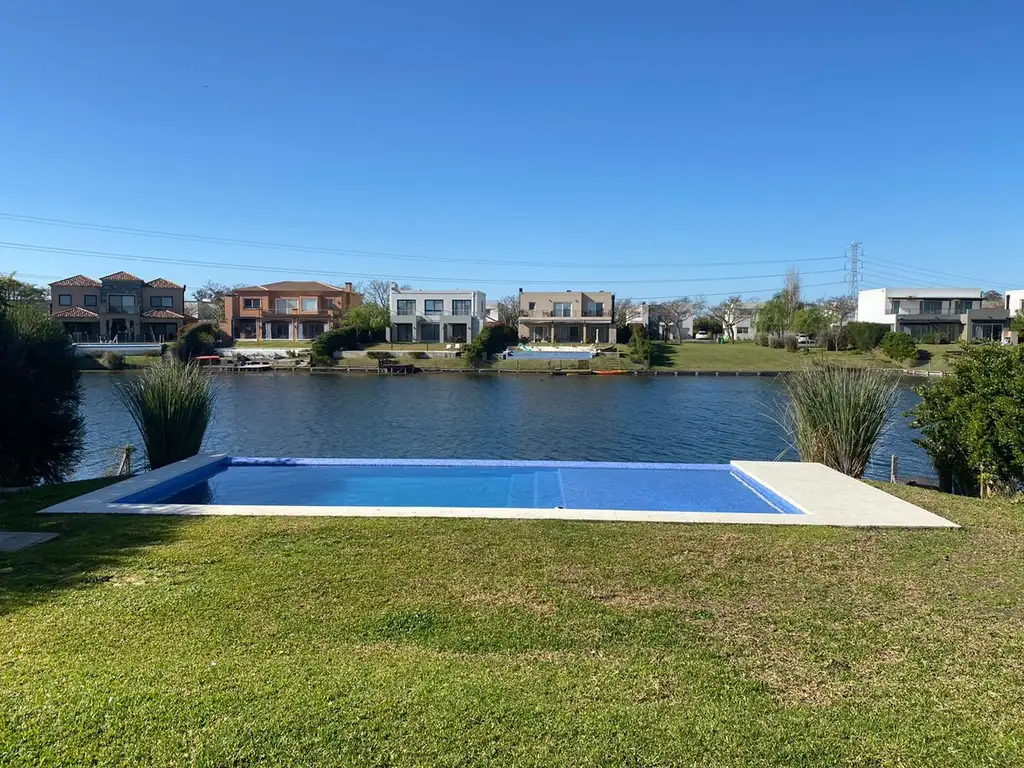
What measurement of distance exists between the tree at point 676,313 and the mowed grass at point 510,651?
7859 cm

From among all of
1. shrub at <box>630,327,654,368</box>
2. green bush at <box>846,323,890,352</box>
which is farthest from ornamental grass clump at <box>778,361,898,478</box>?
green bush at <box>846,323,890,352</box>

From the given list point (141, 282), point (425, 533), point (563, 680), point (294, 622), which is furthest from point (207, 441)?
point (141, 282)

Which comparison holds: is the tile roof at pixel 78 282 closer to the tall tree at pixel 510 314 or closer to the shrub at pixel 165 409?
the tall tree at pixel 510 314

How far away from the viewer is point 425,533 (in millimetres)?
5906

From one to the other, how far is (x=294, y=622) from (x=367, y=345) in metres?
59.5

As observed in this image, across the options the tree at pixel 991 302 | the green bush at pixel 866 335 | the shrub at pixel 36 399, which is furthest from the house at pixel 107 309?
the tree at pixel 991 302

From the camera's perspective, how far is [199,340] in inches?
2287

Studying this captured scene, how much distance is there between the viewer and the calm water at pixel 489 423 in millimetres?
18094

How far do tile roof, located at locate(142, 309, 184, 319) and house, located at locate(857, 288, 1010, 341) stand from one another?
66.0 meters

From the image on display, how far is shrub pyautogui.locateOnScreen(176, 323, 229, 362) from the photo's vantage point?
55831 mm

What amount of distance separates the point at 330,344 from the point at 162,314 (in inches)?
701

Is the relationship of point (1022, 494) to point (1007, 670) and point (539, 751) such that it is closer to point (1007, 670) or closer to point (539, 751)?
point (1007, 670)

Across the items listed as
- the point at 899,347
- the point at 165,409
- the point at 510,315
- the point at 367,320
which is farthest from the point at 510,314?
the point at 165,409

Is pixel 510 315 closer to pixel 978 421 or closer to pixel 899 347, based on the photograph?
pixel 899 347
